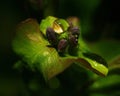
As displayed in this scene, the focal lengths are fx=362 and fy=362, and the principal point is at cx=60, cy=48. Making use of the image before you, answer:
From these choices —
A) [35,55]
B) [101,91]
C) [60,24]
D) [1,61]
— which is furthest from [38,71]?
[1,61]

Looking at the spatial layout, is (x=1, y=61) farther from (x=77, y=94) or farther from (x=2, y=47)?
(x=77, y=94)

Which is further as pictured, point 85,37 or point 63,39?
point 85,37

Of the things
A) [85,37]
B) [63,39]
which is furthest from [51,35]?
[85,37]

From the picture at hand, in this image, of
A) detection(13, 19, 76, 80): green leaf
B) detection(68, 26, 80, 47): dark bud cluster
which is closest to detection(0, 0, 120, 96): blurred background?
detection(13, 19, 76, 80): green leaf

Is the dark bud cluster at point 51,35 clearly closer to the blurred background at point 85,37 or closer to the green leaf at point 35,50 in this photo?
the green leaf at point 35,50

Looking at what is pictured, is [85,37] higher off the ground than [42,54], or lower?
lower

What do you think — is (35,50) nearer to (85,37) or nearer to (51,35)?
(51,35)

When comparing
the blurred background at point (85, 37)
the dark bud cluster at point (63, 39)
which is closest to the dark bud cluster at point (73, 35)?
the dark bud cluster at point (63, 39)

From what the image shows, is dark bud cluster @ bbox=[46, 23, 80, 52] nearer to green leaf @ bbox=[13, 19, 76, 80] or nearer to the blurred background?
green leaf @ bbox=[13, 19, 76, 80]
